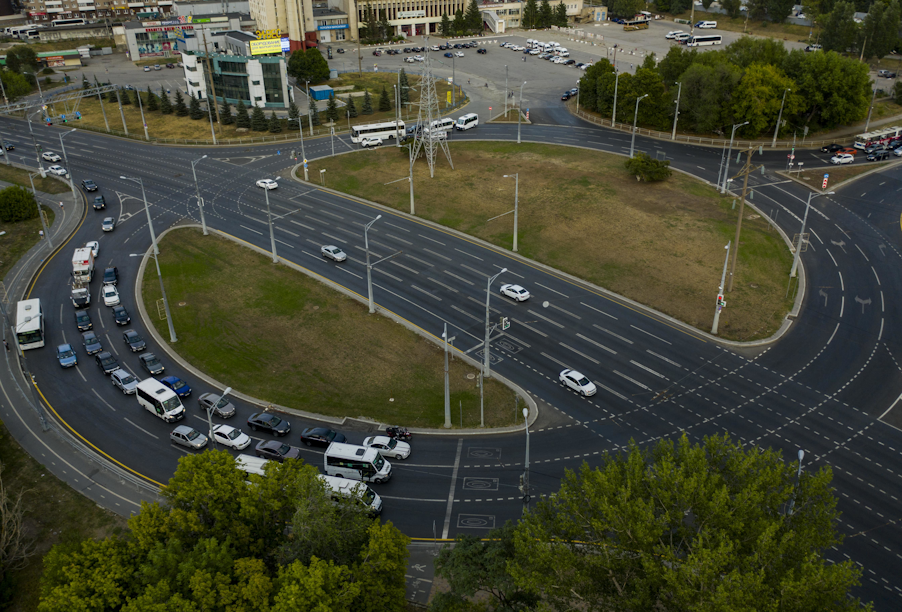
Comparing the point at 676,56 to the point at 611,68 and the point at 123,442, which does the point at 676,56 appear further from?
the point at 123,442


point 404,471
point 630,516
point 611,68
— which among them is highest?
point 611,68

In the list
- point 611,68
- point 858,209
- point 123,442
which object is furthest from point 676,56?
point 123,442

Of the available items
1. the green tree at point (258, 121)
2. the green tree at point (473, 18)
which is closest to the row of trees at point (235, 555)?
the green tree at point (258, 121)

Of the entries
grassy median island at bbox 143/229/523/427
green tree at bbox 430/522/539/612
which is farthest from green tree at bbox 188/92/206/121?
green tree at bbox 430/522/539/612

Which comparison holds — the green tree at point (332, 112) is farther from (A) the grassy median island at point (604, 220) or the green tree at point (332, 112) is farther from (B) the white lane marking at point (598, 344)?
(B) the white lane marking at point (598, 344)

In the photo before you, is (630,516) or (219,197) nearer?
(630,516)

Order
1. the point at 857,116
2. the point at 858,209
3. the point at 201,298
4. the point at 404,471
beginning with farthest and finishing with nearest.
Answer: the point at 857,116 → the point at 858,209 → the point at 201,298 → the point at 404,471

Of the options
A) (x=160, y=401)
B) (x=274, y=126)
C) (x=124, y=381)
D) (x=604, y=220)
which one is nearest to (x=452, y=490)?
(x=160, y=401)
